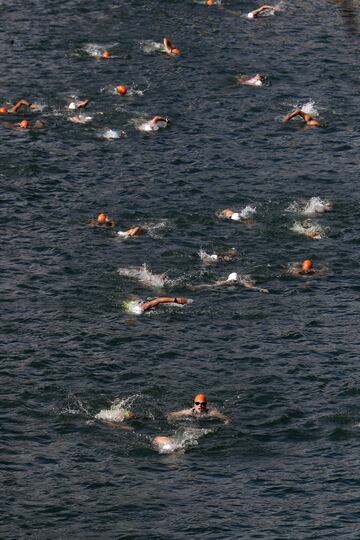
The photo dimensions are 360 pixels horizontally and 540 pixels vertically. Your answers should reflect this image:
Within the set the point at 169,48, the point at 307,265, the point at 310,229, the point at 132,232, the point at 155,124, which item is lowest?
the point at 310,229

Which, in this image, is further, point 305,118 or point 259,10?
point 259,10

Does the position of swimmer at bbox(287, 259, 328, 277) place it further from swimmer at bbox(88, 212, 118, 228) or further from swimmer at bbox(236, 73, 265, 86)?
swimmer at bbox(236, 73, 265, 86)

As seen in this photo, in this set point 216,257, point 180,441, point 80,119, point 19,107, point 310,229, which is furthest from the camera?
point 19,107

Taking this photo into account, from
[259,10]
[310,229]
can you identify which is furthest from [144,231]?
[259,10]

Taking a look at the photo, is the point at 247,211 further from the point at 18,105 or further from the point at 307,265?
the point at 18,105

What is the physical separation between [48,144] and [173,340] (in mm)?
21395

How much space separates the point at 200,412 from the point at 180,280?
11.4 m

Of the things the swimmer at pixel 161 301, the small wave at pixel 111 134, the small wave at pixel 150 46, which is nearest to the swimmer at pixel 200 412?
the swimmer at pixel 161 301

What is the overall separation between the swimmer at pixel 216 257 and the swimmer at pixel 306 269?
2787 mm

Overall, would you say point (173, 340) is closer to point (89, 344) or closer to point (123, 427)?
point (89, 344)

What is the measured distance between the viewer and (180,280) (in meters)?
59.6

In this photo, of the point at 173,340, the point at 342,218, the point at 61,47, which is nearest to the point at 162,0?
the point at 61,47

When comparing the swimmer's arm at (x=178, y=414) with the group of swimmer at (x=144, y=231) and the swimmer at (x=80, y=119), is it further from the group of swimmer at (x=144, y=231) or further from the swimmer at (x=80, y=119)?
the swimmer at (x=80, y=119)

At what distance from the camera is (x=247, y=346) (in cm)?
5462
